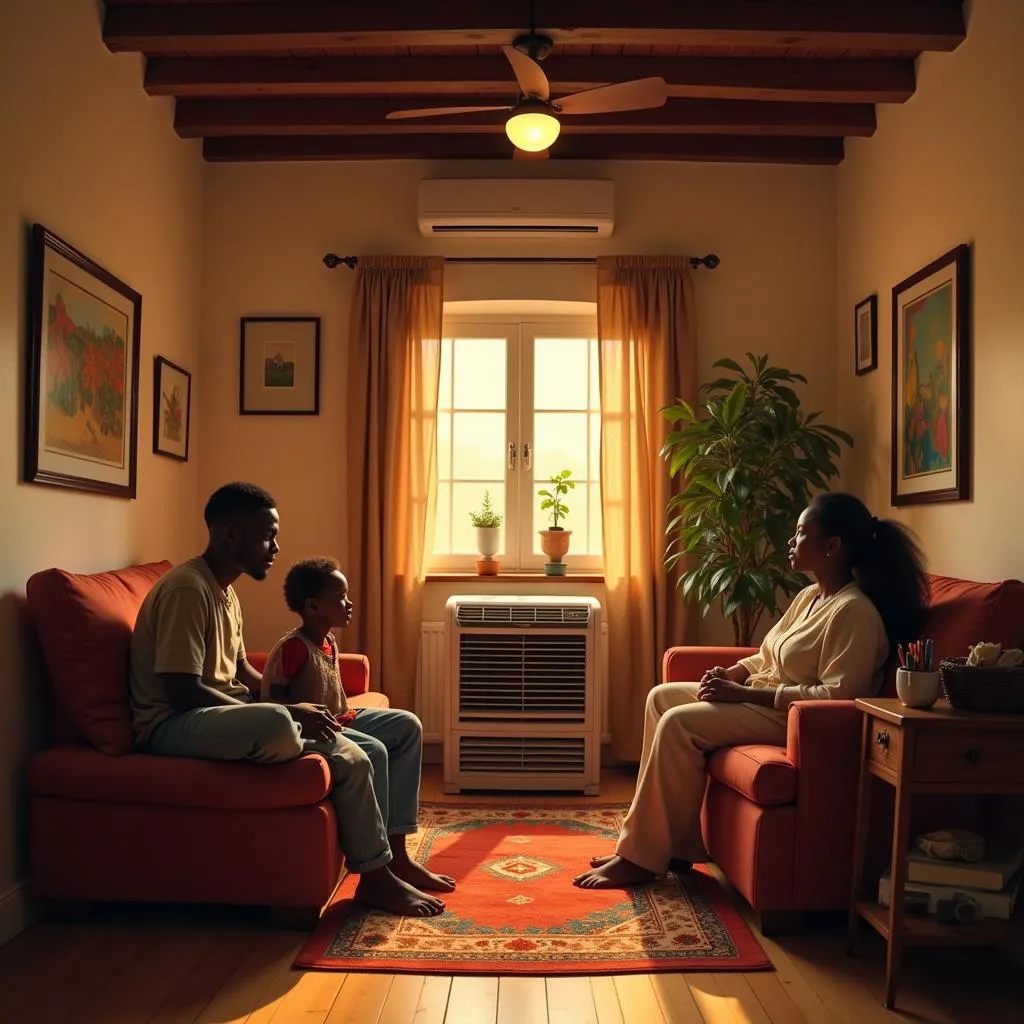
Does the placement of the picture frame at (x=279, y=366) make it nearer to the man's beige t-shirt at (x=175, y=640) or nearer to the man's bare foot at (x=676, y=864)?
the man's beige t-shirt at (x=175, y=640)

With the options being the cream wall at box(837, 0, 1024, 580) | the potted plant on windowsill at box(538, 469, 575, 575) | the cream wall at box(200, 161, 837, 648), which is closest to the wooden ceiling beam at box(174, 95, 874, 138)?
the cream wall at box(837, 0, 1024, 580)

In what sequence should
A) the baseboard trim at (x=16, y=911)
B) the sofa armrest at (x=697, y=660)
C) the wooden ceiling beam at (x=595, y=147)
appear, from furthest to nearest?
the wooden ceiling beam at (x=595, y=147) → the sofa armrest at (x=697, y=660) → the baseboard trim at (x=16, y=911)

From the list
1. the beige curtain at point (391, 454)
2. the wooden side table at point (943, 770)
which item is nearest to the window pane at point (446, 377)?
the beige curtain at point (391, 454)

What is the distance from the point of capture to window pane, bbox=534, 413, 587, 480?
16.9ft

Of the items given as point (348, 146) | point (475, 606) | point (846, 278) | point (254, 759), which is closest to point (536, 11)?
point (348, 146)

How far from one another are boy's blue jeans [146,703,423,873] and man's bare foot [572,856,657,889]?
1.85 ft

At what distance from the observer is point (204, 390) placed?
4949mm

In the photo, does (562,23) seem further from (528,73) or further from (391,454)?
(391,454)

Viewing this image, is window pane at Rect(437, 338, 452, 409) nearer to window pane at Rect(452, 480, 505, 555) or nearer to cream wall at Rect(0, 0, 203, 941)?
window pane at Rect(452, 480, 505, 555)

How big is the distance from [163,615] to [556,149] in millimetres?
2897

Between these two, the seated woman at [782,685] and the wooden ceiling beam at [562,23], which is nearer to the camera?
the seated woman at [782,685]

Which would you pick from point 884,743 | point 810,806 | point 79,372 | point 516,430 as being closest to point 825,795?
point 810,806

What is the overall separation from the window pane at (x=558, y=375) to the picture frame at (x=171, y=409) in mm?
1648

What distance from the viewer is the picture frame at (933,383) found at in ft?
11.3
